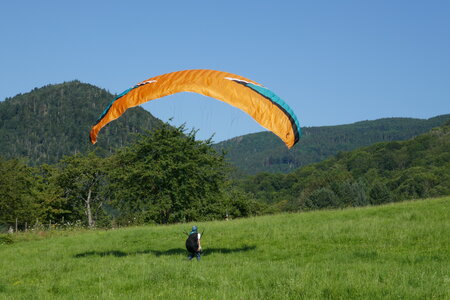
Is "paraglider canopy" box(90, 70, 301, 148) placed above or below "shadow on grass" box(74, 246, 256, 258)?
above

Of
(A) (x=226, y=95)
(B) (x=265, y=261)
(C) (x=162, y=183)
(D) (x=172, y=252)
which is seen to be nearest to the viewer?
(B) (x=265, y=261)

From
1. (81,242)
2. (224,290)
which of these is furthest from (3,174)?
(224,290)

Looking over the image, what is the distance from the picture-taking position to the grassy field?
33.7 feet

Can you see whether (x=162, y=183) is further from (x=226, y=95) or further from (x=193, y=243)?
(x=226, y=95)

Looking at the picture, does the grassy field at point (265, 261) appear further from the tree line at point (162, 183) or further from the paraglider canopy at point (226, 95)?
the tree line at point (162, 183)

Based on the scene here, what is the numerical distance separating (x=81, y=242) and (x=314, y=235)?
1285 cm

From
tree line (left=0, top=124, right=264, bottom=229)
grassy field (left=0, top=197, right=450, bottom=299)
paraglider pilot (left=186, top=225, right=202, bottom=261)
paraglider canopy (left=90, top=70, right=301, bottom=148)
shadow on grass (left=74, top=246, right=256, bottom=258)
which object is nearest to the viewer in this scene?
grassy field (left=0, top=197, right=450, bottom=299)

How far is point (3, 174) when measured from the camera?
4409 cm

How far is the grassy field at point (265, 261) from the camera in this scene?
33.7ft

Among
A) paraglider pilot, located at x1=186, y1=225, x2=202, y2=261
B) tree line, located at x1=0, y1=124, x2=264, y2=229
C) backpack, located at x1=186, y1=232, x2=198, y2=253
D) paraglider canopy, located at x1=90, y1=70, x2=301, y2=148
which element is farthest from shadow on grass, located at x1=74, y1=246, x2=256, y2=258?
tree line, located at x1=0, y1=124, x2=264, y2=229

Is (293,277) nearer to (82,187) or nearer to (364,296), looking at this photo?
(364,296)

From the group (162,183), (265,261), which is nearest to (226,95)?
(265,261)

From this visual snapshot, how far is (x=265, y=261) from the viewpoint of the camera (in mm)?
15609

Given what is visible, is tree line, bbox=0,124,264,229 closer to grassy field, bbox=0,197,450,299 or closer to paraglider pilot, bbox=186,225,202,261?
grassy field, bbox=0,197,450,299
